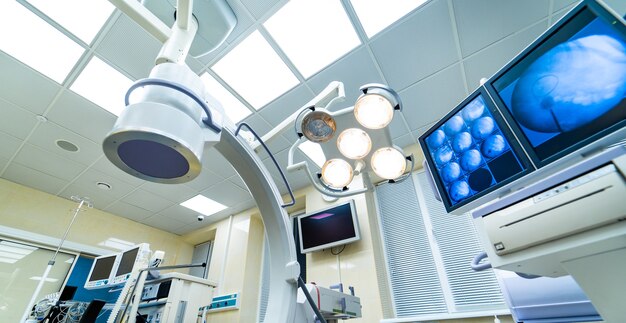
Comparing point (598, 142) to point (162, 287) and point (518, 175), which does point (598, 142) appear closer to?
point (518, 175)

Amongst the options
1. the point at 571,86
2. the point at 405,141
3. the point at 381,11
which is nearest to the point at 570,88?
the point at 571,86

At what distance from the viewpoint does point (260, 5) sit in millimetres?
2051

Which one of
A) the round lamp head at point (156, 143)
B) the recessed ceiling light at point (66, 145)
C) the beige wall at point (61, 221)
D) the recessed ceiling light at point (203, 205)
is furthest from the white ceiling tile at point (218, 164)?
the round lamp head at point (156, 143)

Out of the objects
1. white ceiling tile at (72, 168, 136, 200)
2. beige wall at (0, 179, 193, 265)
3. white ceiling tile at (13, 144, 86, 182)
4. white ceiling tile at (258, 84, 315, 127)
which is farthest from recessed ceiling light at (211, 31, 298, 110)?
beige wall at (0, 179, 193, 265)

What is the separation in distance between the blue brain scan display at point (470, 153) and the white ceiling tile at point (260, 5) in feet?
5.29

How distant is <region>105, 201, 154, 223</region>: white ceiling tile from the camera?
15.1 ft

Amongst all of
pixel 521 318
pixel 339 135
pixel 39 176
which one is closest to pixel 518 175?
pixel 339 135

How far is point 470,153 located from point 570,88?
1.20ft

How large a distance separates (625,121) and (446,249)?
8.66ft

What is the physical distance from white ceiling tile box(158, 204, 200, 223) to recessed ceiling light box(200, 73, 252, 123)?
8.76 feet

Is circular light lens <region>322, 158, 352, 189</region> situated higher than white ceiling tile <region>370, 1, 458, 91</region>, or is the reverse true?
white ceiling tile <region>370, 1, 458, 91</region>

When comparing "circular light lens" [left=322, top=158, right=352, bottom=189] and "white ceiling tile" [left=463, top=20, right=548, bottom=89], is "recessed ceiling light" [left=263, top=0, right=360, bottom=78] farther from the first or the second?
"circular light lens" [left=322, top=158, right=352, bottom=189]

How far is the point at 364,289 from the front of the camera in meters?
2.94

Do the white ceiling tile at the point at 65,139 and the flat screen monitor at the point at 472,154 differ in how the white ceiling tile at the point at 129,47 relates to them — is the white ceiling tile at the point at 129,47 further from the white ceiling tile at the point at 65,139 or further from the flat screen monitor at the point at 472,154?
the flat screen monitor at the point at 472,154
